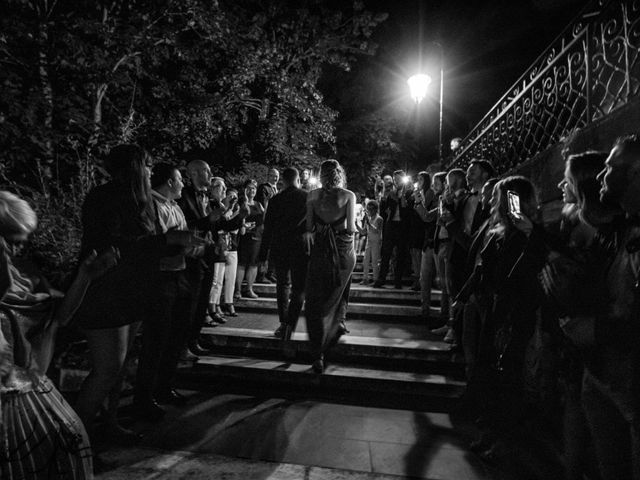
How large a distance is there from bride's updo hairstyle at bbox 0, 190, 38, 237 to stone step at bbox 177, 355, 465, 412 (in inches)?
116

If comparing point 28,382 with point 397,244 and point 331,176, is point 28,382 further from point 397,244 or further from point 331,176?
point 397,244

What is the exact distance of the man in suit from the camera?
156 inches

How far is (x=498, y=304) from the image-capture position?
295 centimetres

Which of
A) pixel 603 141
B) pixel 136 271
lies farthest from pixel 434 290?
pixel 136 271

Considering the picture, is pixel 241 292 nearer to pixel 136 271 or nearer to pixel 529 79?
pixel 136 271

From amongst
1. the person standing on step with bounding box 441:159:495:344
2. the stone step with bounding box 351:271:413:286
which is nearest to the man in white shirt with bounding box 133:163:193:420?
the person standing on step with bounding box 441:159:495:344

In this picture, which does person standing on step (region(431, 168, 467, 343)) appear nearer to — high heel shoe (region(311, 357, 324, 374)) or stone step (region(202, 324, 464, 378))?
stone step (region(202, 324, 464, 378))

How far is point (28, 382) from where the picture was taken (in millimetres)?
1687

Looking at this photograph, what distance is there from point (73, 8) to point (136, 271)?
1033cm

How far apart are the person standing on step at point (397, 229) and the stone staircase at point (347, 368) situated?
6.42 ft

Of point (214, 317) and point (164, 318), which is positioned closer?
point (164, 318)

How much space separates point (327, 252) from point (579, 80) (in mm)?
3611

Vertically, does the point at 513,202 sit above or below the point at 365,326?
above

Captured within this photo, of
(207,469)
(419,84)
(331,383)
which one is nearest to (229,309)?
(331,383)
